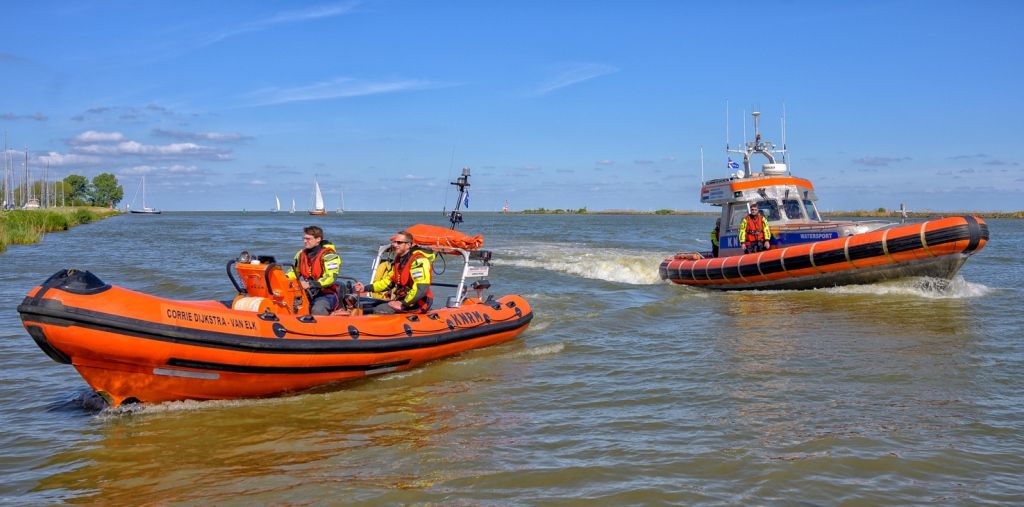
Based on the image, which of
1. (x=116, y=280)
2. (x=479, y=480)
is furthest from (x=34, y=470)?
(x=116, y=280)

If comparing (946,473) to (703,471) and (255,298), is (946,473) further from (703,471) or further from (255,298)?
(255,298)

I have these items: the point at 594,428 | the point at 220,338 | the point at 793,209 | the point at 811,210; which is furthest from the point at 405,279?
the point at 811,210

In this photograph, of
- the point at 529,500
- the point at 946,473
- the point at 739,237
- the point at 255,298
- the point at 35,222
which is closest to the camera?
the point at 529,500

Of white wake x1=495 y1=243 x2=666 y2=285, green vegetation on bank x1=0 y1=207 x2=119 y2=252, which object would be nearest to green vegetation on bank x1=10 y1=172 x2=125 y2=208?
green vegetation on bank x1=0 y1=207 x2=119 y2=252

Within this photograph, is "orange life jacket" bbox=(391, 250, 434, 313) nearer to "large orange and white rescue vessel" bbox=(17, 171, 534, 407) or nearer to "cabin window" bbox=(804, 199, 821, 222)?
"large orange and white rescue vessel" bbox=(17, 171, 534, 407)

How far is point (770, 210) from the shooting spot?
556 inches

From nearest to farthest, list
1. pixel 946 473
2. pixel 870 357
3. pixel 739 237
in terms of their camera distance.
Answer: pixel 946 473 → pixel 870 357 → pixel 739 237

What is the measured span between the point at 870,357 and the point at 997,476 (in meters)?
3.30

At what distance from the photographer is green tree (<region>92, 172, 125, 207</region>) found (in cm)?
10900

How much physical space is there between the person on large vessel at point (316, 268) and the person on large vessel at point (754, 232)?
8.69m

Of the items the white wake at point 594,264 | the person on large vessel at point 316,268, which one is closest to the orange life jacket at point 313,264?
the person on large vessel at point 316,268

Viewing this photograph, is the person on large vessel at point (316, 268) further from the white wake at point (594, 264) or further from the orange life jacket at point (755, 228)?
the white wake at point (594, 264)

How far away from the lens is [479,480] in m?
4.40

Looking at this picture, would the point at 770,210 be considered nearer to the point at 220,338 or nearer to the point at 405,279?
the point at 405,279
